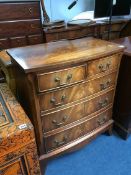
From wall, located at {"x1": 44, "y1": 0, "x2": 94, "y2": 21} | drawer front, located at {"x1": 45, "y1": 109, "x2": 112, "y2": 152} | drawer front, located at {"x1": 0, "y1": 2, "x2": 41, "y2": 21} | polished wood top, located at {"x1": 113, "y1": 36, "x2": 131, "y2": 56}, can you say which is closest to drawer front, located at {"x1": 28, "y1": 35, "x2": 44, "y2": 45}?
drawer front, located at {"x1": 0, "y1": 2, "x2": 41, "y2": 21}

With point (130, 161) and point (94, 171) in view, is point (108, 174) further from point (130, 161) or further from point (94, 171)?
point (130, 161)

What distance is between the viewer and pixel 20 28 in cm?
181

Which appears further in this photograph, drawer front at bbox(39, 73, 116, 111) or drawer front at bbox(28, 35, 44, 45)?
drawer front at bbox(28, 35, 44, 45)

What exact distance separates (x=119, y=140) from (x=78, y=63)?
39.2 inches

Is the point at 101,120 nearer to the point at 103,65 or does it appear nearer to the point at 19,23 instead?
the point at 103,65

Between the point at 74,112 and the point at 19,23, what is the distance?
1.17 meters

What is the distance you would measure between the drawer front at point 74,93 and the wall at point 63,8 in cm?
139

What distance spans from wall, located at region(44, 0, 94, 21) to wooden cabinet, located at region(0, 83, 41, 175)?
5.33ft

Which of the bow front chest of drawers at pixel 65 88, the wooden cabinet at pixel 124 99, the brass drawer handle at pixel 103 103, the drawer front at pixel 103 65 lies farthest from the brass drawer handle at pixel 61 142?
the wooden cabinet at pixel 124 99

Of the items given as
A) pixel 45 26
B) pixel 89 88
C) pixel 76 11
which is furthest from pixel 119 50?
pixel 76 11

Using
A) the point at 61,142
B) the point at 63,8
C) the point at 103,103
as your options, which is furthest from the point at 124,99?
the point at 63,8

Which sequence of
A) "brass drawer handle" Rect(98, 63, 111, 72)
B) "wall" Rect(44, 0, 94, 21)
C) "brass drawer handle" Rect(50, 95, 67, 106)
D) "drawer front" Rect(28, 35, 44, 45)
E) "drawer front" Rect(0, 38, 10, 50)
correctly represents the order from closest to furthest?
1. "brass drawer handle" Rect(50, 95, 67, 106)
2. "brass drawer handle" Rect(98, 63, 111, 72)
3. "drawer front" Rect(0, 38, 10, 50)
4. "drawer front" Rect(28, 35, 44, 45)
5. "wall" Rect(44, 0, 94, 21)

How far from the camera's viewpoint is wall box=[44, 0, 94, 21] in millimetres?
2192

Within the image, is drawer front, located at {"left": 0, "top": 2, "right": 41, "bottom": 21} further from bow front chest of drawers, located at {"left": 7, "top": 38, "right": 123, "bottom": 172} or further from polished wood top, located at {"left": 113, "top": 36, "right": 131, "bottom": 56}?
polished wood top, located at {"left": 113, "top": 36, "right": 131, "bottom": 56}
